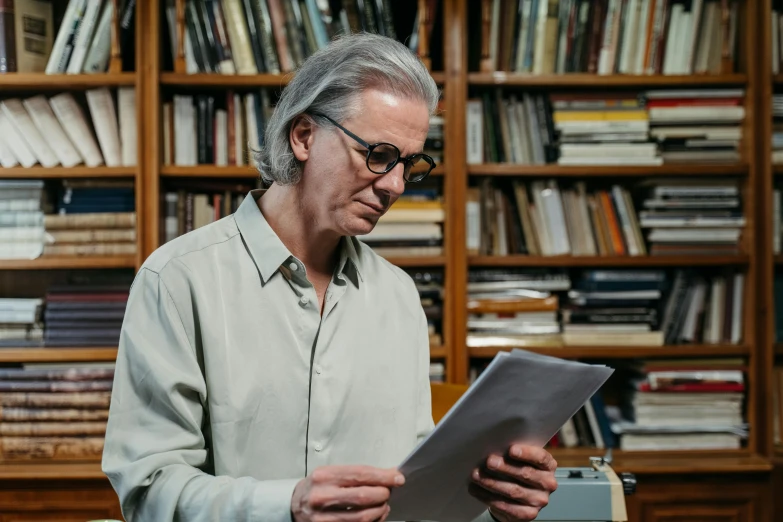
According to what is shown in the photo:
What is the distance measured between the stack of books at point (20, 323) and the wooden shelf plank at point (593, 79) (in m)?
1.67

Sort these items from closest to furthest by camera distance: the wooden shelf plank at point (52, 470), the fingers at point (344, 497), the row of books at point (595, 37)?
the fingers at point (344, 497)
the wooden shelf plank at point (52, 470)
the row of books at point (595, 37)

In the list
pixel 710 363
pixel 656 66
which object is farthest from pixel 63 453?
pixel 656 66

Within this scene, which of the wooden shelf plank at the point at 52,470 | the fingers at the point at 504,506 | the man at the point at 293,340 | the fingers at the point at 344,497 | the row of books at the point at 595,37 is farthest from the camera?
the row of books at the point at 595,37

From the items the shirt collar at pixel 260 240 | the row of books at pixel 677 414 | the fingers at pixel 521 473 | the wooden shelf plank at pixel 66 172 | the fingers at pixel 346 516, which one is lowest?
the row of books at pixel 677 414

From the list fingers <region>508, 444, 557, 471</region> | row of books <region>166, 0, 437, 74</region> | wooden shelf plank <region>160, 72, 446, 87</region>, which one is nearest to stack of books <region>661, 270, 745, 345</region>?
wooden shelf plank <region>160, 72, 446, 87</region>

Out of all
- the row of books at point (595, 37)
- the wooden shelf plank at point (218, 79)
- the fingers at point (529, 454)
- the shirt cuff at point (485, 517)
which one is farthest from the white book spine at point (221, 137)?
the fingers at point (529, 454)

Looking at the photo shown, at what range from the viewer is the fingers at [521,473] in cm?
110

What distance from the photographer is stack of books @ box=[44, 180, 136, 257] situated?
8.75 feet

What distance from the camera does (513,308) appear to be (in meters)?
2.75

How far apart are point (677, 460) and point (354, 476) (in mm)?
2062

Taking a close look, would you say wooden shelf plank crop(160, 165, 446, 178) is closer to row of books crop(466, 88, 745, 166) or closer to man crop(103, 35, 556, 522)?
row of books crop(466, 88, 745, 166)

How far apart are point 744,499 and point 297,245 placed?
210 cm

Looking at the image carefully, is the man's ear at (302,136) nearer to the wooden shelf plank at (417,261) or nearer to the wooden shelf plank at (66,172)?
the wooden shelf plank at (417,261)

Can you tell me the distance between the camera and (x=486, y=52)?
2.71 m
